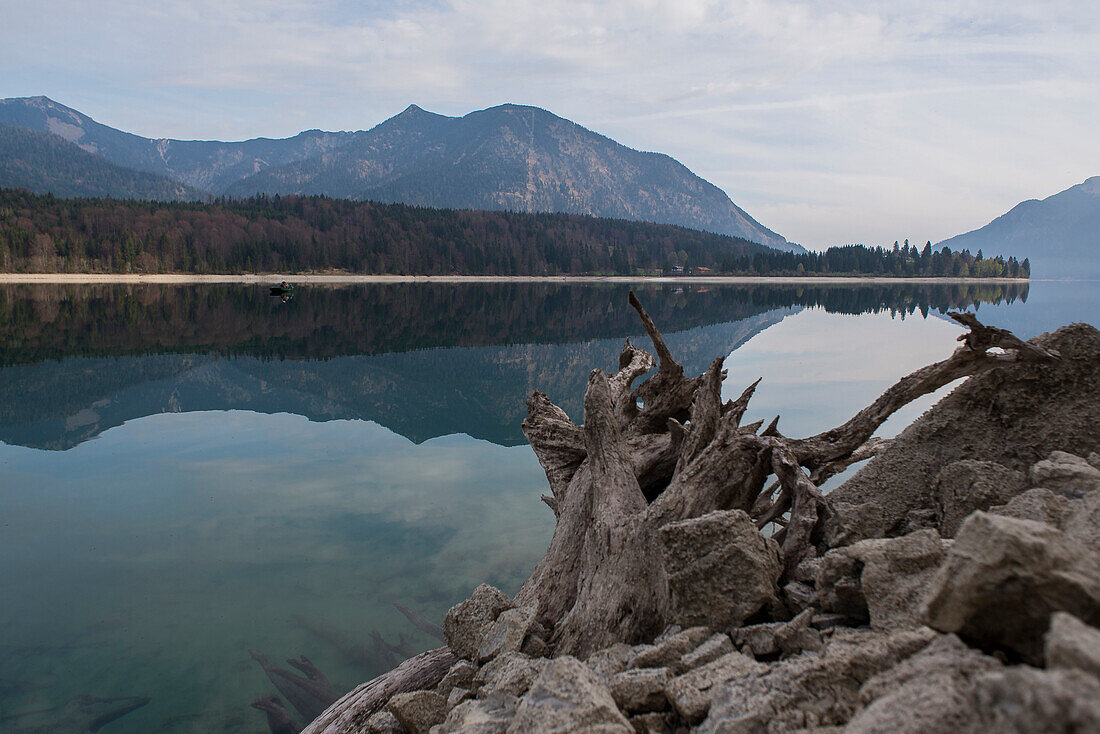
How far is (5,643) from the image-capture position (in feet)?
19.5

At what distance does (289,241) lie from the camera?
461ft

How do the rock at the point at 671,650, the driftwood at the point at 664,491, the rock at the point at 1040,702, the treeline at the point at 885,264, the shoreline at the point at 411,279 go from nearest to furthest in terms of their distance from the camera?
1. the rock at the point at 1040,702
2. the rock at the point at 671,650
3. the driftwood at the point at 664,491
4. the shoreline at the point at 411,279
5. the treeline at the point at 885,264

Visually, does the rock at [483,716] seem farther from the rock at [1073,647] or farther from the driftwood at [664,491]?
the rock at [1073,647]

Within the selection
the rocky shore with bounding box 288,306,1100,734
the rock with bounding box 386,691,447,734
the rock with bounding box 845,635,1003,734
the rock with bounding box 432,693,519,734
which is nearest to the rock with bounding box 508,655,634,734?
the rocky shore with bounding box 288,306,1100,734

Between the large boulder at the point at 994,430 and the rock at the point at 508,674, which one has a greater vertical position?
the large boulder at the point at 994,430

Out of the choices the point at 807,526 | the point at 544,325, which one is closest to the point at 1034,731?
the point at 807,526

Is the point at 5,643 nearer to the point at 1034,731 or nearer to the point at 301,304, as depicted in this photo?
the point at 1034,731

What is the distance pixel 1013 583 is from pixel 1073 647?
428 mm

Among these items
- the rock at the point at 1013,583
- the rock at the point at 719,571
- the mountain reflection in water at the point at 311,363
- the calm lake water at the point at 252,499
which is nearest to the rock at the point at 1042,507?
the rock at the point at 719,571

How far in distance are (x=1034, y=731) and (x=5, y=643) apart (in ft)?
25.5

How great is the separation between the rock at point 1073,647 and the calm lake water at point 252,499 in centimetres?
554

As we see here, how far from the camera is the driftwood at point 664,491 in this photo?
14.0 ft

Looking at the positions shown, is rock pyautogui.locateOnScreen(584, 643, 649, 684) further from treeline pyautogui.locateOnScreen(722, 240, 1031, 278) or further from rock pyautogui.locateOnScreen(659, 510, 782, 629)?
treeline pyautogui.locateOnScreen(722, 240, 1031, 278)

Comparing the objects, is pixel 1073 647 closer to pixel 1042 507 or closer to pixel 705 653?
pixel 705 653
